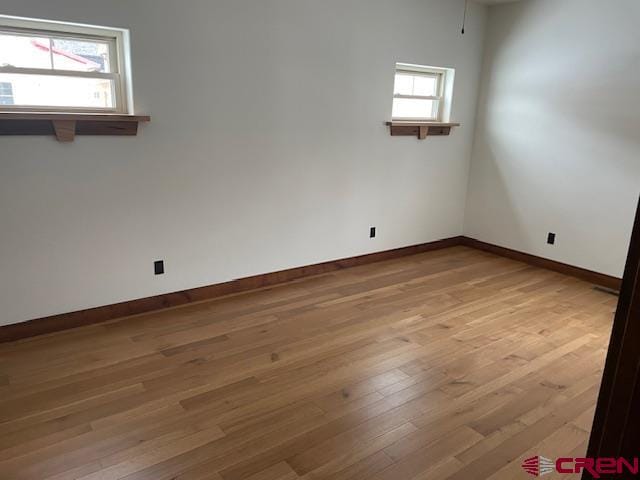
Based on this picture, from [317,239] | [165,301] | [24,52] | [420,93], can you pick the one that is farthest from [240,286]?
[420,93]

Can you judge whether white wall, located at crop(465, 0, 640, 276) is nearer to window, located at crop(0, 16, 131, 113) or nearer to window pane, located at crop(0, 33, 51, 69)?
window, located at crop(0, 16, 131, 113)

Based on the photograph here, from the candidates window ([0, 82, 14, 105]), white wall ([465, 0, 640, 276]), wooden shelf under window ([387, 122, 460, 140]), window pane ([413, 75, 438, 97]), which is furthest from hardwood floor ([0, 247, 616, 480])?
window pane ([413, 75, 438, 97])

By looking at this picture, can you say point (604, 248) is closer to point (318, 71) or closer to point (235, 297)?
point (318, 71)

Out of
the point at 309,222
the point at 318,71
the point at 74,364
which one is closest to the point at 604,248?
the point at 309,222

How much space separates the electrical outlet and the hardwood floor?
30 centimetres

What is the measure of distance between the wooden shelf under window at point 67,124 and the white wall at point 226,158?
0.23ft

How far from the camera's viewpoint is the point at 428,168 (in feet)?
15.9

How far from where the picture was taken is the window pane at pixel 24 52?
105 inches

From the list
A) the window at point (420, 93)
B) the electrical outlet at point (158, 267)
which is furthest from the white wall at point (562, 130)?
the electrical outlet at point (158, 267)

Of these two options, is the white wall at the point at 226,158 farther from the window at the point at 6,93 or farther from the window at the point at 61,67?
the window at the point at 6,93

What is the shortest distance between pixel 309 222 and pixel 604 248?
2.61m

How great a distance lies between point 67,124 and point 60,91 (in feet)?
0.88

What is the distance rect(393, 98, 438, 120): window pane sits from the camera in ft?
14.9

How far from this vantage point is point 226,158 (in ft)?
11.4
